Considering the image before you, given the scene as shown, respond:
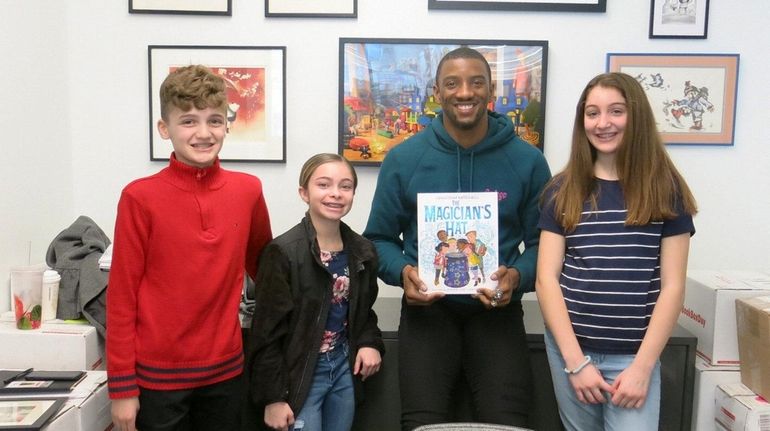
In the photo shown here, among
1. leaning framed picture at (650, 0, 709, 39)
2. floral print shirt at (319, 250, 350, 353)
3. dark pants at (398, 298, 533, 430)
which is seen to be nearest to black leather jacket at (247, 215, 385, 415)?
floral print shirt at (319, 250, 350, 353)

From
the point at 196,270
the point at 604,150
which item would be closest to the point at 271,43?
the point at 196,270

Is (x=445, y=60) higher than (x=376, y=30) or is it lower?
lower

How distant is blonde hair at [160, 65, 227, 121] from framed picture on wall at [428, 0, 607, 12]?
4.32ft

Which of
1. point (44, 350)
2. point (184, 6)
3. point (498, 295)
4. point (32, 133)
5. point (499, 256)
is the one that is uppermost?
point (184, 6)

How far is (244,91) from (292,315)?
4.20 ft

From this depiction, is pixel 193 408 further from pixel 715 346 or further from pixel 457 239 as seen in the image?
pixel 715 346

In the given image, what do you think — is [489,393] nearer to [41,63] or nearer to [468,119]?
[468,119]

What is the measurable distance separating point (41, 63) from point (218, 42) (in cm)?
72

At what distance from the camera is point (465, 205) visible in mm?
2006

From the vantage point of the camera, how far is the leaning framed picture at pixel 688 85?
2.71 m

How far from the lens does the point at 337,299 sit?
1.91 meters

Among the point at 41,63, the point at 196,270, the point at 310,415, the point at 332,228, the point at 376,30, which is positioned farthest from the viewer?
the point at 376,30

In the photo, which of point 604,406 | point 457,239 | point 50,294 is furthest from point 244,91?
point 604,406

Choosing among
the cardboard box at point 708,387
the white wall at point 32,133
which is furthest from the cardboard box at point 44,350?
the cardboard box at point 708,387
